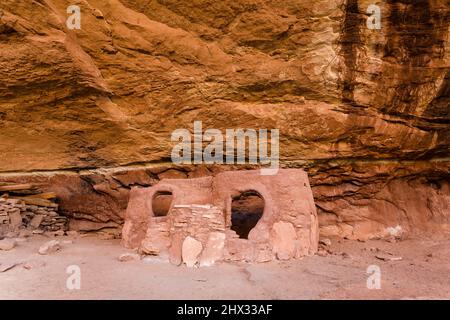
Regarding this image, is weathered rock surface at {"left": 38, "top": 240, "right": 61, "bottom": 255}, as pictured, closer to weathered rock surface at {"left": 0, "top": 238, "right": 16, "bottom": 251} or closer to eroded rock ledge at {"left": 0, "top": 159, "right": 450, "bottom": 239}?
weathered rock surface at {"left": 0, "top": 238, "right": 16, "bottom": 251}

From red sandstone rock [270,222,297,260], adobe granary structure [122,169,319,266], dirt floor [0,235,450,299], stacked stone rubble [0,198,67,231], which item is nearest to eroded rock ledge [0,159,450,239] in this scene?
stacked stone rubble [0,198,67,231]

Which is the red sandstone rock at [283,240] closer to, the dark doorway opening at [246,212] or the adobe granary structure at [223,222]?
the adobe granary structure at [223,222]

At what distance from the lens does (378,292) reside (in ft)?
15.0

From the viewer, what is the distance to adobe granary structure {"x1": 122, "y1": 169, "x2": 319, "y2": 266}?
597 centimetres

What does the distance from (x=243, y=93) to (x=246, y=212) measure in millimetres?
2964

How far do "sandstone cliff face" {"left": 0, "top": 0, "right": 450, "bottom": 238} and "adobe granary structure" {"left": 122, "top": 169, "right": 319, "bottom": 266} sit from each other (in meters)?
1.51

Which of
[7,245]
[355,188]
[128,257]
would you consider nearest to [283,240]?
[128,257]

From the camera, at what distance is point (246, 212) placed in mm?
9016

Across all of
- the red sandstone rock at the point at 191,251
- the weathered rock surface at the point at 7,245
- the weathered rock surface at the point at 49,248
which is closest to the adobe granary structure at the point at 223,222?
the red sandstone rock at the point at 191,251

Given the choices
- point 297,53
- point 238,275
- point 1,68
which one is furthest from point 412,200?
point 1,68

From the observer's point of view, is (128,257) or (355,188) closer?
(128,257)

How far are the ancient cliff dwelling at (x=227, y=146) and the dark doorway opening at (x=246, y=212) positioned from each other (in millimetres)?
35

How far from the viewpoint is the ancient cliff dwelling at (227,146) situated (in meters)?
5.72

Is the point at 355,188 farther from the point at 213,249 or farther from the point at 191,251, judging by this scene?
the point at 191,251
